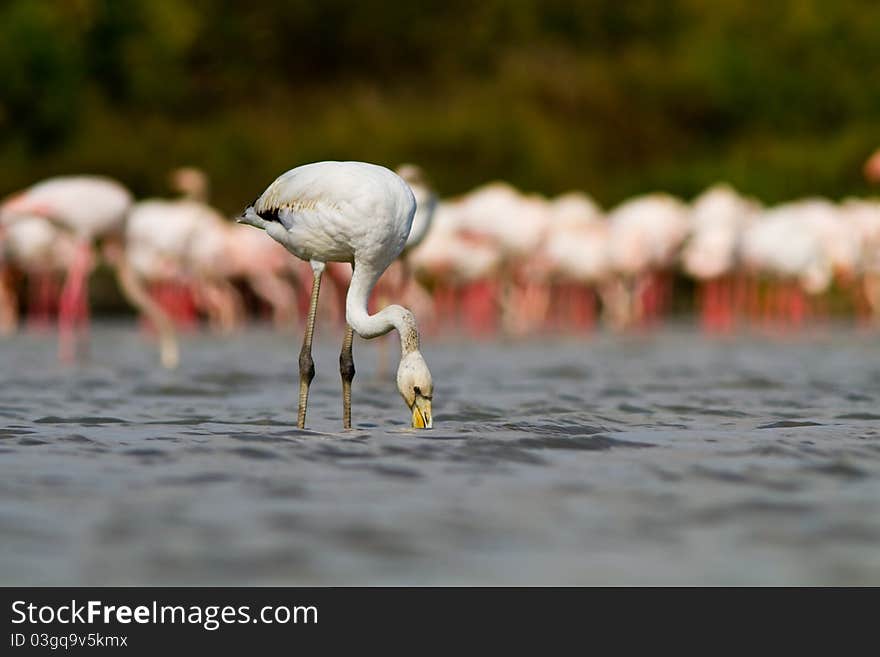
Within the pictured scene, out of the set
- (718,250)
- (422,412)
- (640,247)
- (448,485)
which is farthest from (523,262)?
(448,485)

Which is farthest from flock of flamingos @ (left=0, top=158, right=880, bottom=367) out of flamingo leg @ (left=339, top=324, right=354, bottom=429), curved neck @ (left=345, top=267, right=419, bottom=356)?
curved neck @ (left=345, top=267, right=419, bottom=356)

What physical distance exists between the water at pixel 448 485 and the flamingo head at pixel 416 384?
11 cm

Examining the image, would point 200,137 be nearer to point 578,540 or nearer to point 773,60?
point 773,60

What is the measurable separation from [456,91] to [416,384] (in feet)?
95.4

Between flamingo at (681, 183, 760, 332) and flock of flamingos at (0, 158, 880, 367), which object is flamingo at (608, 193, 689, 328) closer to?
flock of flamingos at (0, 158, 880, 367)

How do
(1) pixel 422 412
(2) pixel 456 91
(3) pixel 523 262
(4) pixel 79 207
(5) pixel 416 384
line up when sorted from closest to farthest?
(5) pixel 416 384 → (1) pixel 422 412 → (4) pixel 79 207 → (3) pixel 523 262 → (2) pixel 456 91

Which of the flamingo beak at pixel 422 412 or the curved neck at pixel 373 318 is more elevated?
the curved neck at pixel 373 318

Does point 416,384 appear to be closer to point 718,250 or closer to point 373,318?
point 373,318

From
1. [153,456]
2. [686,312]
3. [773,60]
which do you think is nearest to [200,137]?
[686,312]

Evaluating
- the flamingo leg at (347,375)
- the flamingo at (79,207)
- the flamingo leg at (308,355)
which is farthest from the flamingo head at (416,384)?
the flamingo at (79,207)

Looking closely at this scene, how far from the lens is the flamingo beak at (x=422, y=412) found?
7.17 meters

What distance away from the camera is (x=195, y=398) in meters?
9.59

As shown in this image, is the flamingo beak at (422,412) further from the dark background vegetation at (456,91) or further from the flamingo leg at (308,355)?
the dark background vegetation at (456,91)

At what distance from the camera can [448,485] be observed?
573cm
